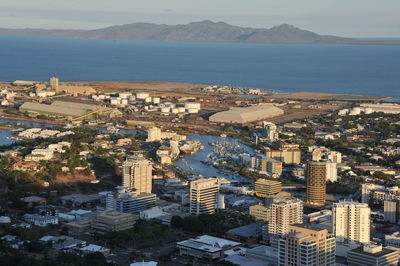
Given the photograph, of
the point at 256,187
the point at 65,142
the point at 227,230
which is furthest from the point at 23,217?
the point at 65,142

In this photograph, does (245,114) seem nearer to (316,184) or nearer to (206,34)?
(316,184)

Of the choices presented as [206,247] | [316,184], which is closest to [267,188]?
[316,184]

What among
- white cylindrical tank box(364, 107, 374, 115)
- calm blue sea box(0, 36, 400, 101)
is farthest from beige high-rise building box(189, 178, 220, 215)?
calm blue sea box(0, 36, 400, 101)

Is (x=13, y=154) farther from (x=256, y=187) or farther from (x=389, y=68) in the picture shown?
(x=389, y=68)

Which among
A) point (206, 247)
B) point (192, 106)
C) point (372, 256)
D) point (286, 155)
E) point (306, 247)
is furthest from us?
point (192, 106)

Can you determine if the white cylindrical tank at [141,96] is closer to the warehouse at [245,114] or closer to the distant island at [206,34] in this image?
the warehouse at [245,114]

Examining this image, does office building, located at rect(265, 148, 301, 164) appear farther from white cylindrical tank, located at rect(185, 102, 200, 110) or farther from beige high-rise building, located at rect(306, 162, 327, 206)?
white cylindrical tank, located at rect(185, 102, 200, 110)
